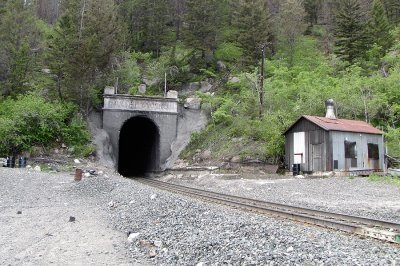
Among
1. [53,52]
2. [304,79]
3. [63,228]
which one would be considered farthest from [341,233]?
[53,52]

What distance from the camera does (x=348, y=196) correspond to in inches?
575

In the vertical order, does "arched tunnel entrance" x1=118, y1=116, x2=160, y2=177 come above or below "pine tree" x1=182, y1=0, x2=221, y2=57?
below

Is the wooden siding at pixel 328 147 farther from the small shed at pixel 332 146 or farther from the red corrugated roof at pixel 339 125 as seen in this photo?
the red corrugated roof at pixel 339 125

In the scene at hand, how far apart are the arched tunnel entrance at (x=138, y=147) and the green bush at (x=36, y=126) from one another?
5471 mm

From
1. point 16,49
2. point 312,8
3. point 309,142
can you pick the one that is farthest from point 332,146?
point 312,8

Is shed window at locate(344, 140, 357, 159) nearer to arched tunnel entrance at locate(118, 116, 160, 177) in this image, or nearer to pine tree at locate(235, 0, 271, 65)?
arched tunnel entrance at locate(118, 116, 160, 177)

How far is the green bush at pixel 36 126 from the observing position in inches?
1049

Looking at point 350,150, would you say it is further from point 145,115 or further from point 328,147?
point 145,115

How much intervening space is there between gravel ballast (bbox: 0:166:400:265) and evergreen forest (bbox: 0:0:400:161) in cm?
1497

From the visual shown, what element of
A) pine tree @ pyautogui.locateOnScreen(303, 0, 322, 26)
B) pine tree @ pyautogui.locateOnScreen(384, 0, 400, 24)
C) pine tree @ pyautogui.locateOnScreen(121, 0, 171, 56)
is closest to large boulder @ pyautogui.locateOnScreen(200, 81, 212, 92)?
pine tree @ pyautogui.locateOnScreen(121, 0, 171, 56)

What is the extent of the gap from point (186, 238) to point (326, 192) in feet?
33.4

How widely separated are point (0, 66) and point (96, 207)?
2758 cm

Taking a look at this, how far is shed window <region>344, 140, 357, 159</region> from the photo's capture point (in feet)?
72.2

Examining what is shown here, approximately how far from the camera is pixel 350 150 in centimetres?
2222
